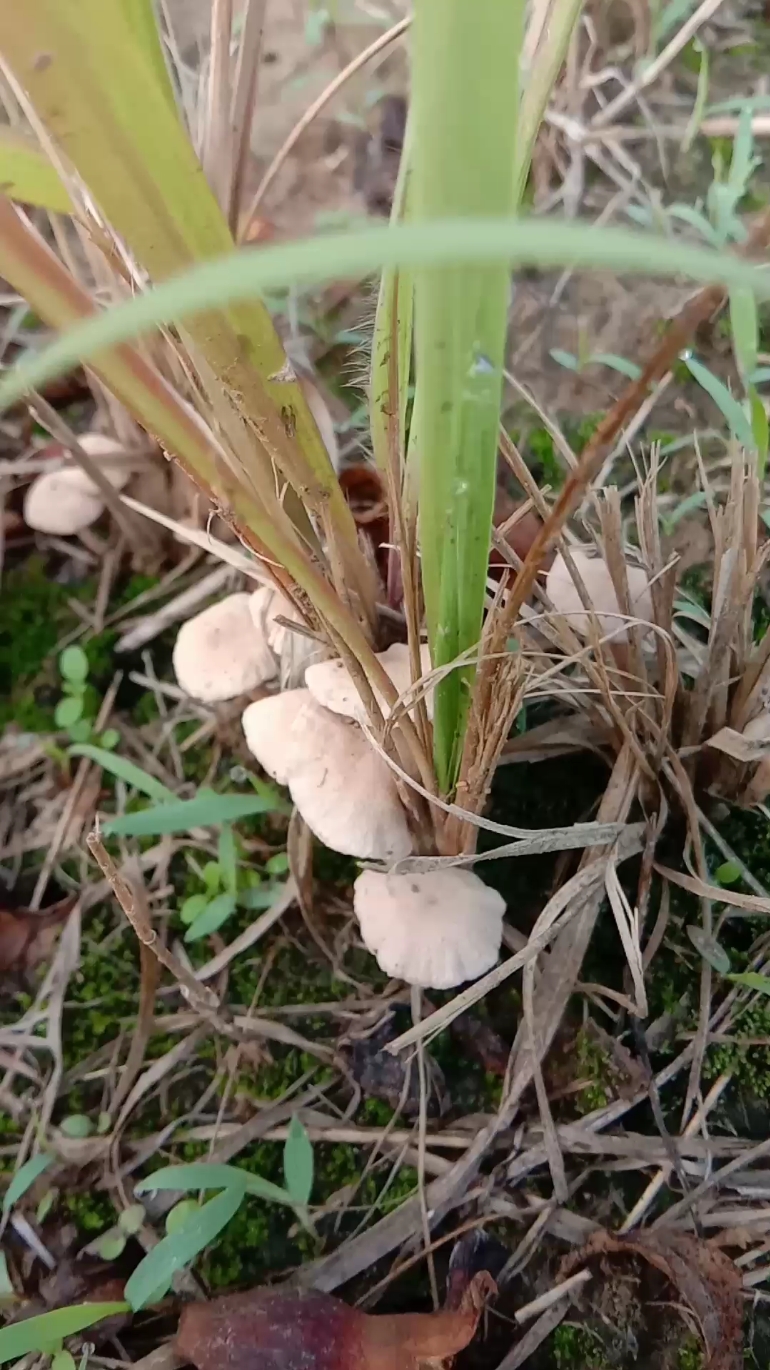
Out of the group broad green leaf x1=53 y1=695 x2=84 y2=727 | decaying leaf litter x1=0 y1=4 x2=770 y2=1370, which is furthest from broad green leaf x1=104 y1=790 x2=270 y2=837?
broad green leaf x1=53 y1=695 x2=84 y2=727

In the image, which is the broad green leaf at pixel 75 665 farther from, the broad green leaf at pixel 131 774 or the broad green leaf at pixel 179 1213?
the broad green leaf at pixel 179 1213

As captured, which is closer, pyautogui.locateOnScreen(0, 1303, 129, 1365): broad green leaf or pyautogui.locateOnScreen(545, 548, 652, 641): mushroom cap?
pyautogui.locateOnScreen(0, 1303, 129, 1365): broad green leaf

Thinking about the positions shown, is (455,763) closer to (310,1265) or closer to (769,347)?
(310,1265)

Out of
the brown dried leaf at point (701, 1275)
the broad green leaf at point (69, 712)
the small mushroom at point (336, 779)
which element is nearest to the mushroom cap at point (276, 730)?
the small mushroom at point (336, 779)

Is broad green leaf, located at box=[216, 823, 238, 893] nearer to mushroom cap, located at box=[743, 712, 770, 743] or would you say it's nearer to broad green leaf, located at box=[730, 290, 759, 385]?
mushroom cap, located at box=[743, 712, 770, 743]

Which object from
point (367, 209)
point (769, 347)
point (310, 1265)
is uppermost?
point (367, 209)

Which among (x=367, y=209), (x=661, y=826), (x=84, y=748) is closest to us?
(x=661, y=826)

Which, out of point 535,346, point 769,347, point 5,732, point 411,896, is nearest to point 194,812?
point 411,896

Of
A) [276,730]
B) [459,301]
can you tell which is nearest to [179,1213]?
[276,730]
